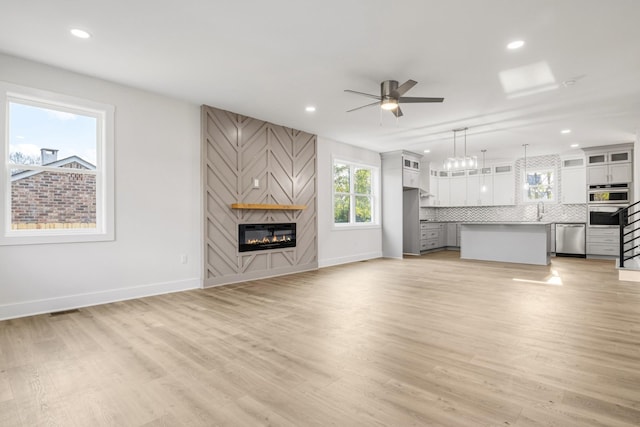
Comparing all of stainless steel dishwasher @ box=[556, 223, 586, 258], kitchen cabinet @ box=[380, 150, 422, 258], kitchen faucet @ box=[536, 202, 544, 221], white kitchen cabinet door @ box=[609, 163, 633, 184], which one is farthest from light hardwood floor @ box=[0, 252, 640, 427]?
kitchen faucet @ box=[536, 202, 544, 221]

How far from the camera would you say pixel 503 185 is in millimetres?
9695

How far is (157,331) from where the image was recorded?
312cm

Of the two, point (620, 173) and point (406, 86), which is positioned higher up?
point (406, 86)

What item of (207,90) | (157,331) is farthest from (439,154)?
(157,331)

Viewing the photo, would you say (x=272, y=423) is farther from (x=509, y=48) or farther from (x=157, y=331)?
(x=509, y=48)

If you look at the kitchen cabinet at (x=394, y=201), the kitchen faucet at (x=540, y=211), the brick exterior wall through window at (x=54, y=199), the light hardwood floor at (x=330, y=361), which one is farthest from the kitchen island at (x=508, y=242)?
the brick exterior wall through window at (x=54, y=199)

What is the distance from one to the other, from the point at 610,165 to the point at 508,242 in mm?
3162

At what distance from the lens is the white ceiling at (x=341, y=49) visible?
9.07 ft

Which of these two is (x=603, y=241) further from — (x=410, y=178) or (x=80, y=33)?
(x=80, y=33)

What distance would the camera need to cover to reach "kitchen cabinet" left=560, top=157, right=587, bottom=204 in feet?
27.6

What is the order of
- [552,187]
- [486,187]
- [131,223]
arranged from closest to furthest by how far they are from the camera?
[131,223]
[552,187]
[486,187]

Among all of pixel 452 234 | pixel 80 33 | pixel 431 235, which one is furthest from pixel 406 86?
pixel 452 234

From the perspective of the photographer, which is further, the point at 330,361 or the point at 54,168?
the point at 54,168

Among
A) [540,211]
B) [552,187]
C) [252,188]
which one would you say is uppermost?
[552,187]
